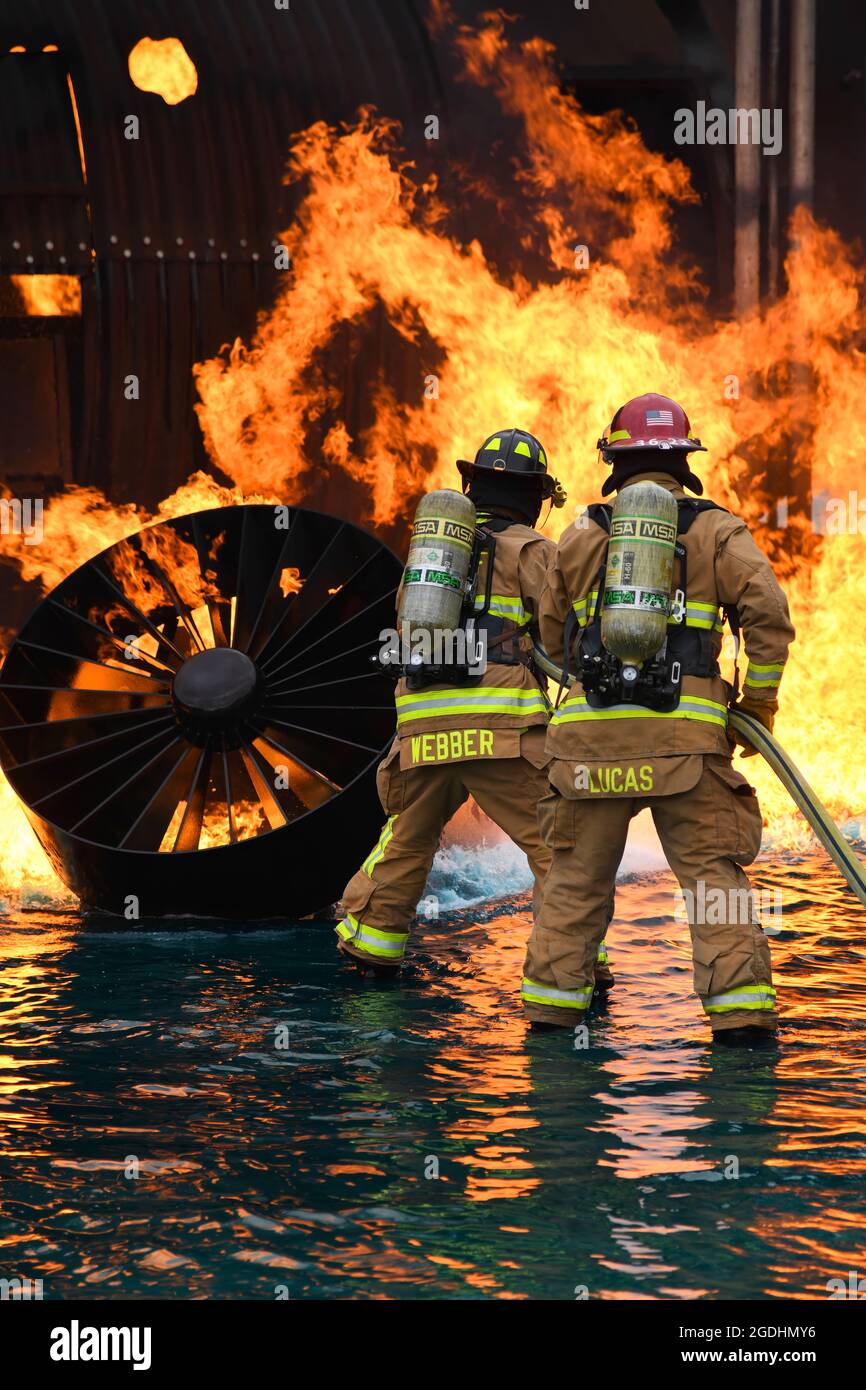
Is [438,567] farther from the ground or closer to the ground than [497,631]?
farther from the ground

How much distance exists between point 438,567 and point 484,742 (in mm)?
661

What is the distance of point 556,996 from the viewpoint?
5.63 meters

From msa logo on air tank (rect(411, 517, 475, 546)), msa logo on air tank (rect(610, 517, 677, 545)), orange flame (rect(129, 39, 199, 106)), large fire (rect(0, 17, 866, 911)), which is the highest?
orange flame (rect(129, 39, 199, 106))

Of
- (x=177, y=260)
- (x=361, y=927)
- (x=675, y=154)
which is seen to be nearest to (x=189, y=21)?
(x=177, y=260)

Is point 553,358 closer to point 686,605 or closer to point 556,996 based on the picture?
point 686,605

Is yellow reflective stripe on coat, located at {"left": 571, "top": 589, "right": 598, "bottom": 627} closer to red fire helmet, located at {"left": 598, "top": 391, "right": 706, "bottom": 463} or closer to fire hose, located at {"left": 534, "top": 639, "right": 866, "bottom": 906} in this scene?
red fire helmet, located at {"left": 598, "top": 391, "right": 706, "bottom": 463}

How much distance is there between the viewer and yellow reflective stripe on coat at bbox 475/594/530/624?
6414 millimetres

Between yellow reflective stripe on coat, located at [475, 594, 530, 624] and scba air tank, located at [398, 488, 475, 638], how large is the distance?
216 millimetres

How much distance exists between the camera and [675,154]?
9531mm

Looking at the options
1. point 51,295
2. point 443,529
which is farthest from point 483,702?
point 51,295

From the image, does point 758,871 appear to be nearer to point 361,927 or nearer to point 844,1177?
point 361,927

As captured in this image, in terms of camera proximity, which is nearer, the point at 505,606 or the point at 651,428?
the point at 651,428

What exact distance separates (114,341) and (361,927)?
3.89 m

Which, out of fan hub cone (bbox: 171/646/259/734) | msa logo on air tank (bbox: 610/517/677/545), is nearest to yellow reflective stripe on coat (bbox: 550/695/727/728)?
msa logo on air tank (bbox: 610/517/677/545)
